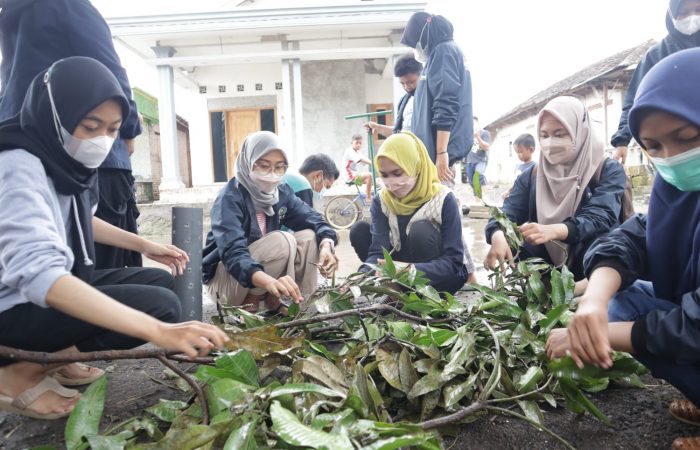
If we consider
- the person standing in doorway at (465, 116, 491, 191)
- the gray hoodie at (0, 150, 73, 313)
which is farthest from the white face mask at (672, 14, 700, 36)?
the person standing in doorway at (465, 116, 491, 191)

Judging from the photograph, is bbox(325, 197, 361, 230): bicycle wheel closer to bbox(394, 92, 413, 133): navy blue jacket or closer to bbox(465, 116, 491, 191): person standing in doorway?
bbox(465, 116, 491, 191): person standing in doorway

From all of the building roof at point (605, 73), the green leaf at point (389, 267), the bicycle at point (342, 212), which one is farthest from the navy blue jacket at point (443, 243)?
the building roof at point (605, 73)

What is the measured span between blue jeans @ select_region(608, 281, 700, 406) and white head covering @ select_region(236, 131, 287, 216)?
184 cm

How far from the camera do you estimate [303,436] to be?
994mm

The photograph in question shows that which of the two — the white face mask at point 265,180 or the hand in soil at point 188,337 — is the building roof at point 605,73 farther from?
the hand in soil at point 188,337

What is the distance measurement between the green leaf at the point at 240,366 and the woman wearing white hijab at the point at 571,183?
62.2 inches

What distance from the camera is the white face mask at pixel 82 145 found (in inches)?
60.7

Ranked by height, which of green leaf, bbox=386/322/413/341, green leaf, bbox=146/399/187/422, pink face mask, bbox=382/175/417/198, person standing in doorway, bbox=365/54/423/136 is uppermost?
person standing in doorway, bbox=365/54/423/136

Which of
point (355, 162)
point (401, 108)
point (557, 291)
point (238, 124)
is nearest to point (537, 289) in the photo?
point (557, 291)

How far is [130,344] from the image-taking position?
1799 mm

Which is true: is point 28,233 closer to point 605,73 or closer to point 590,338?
point 590,338

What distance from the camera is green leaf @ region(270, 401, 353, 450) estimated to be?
3.18ft

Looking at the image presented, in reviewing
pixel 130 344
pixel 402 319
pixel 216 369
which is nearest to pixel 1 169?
pixel 130 344

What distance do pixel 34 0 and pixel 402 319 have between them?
2048 mm
